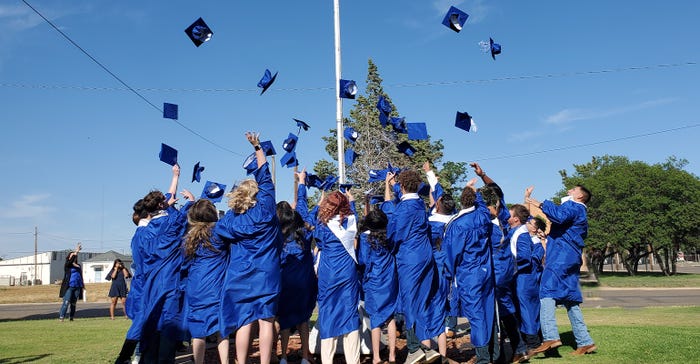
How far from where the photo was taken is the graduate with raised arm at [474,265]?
640 centimetres

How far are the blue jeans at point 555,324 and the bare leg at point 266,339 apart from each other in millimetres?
3533

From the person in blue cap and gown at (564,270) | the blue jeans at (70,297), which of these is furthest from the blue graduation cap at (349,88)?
the blue jeans at (70,297)

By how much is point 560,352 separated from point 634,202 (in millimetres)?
40225

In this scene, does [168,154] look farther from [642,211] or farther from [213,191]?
[642,211]

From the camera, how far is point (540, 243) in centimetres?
822

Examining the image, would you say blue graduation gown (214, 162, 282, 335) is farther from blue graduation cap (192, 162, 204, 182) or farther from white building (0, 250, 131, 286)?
white building (0, 250, 131, 286)

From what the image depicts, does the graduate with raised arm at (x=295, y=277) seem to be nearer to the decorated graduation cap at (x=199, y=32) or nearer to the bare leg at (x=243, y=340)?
the bare leg at (x=243, y=340)

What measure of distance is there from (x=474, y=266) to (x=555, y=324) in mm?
1533

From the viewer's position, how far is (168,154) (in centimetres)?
787

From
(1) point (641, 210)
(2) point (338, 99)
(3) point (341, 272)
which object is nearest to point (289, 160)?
(3) point (341, 272)

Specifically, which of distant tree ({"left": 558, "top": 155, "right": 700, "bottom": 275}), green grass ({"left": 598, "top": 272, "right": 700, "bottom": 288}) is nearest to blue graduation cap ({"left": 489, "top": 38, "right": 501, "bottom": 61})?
green grass ({"left": 598, "top": 272, "right": 700, "bottom": 288})

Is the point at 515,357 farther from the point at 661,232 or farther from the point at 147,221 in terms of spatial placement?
the point at 661,232

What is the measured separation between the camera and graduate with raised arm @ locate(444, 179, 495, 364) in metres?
6.40

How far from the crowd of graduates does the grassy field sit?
1.87 ft
